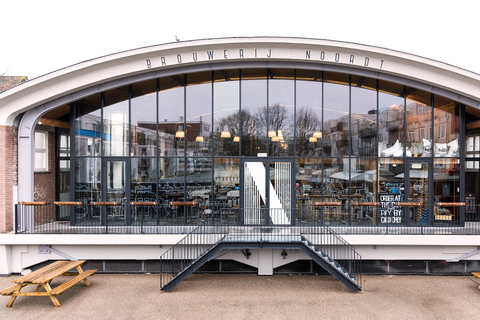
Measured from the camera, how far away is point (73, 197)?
38.5 ft

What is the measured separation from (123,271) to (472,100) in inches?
529

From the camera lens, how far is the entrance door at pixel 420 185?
457 inches

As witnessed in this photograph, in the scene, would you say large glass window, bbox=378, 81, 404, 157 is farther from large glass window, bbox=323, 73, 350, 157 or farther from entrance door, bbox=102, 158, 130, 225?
entrance door, bbox=102, 158, 130, 225

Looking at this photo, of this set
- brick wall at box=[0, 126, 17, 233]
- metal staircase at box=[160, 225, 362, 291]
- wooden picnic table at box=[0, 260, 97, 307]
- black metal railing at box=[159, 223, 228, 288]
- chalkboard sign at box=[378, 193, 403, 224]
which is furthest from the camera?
chalkboard sign at box=[378, 193, 403, 224]

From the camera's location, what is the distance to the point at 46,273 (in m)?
8.95

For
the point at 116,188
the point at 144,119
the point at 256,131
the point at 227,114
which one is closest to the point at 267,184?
the point at 256,131

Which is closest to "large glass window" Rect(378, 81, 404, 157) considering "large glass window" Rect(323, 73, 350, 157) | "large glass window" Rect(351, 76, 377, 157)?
"large glass window" Rect(351, 76, 377, 157)

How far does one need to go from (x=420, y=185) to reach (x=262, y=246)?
6.58 metres

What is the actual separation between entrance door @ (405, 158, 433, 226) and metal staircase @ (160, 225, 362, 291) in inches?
126

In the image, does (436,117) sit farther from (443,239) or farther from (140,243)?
(140,243)

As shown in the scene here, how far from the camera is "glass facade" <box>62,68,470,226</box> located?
11625 millimetres

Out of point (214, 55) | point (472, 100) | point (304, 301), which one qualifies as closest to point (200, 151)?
point (214, 55)

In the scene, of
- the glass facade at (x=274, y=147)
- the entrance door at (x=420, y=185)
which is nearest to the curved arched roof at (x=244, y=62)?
the glass facade at (x=274, y=147)

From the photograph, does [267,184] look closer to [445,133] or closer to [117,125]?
[117,125]
